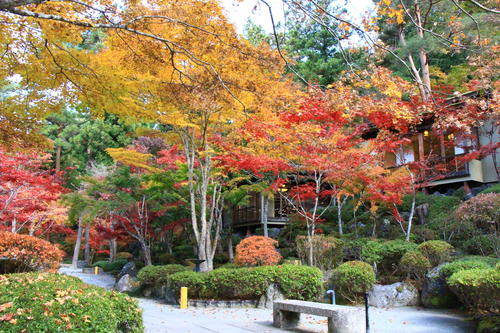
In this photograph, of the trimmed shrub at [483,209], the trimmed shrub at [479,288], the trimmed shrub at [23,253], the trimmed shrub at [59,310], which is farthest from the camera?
the trimmed shrub at [483,209]

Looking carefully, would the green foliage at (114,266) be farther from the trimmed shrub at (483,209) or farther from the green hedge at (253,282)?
the trimmed shrub at (483,209)

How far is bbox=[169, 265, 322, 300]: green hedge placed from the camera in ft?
34.6

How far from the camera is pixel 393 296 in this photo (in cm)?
1070

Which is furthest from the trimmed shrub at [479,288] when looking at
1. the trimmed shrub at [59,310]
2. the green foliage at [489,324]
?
the trimmed shrub at [59,310]

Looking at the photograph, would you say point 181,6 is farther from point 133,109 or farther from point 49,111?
point 49,111

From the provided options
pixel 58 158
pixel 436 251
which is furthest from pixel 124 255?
pixel 436 251

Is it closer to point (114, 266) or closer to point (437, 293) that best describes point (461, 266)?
point (437, 293)

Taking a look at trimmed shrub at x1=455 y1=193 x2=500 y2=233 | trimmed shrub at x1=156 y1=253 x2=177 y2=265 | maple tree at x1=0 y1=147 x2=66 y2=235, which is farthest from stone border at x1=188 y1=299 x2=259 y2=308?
maple tree at x1=0 y1=147 x2=66 y2=235

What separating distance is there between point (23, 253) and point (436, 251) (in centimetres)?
1082

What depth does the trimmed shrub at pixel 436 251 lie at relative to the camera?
10.7 m

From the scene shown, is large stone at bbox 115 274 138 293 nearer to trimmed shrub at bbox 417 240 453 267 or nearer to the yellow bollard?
the yellow bollard

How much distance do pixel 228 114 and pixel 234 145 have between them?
1648 millimetres

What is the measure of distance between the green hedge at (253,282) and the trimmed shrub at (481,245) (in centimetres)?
498

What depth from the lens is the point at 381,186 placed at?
12805 mm
